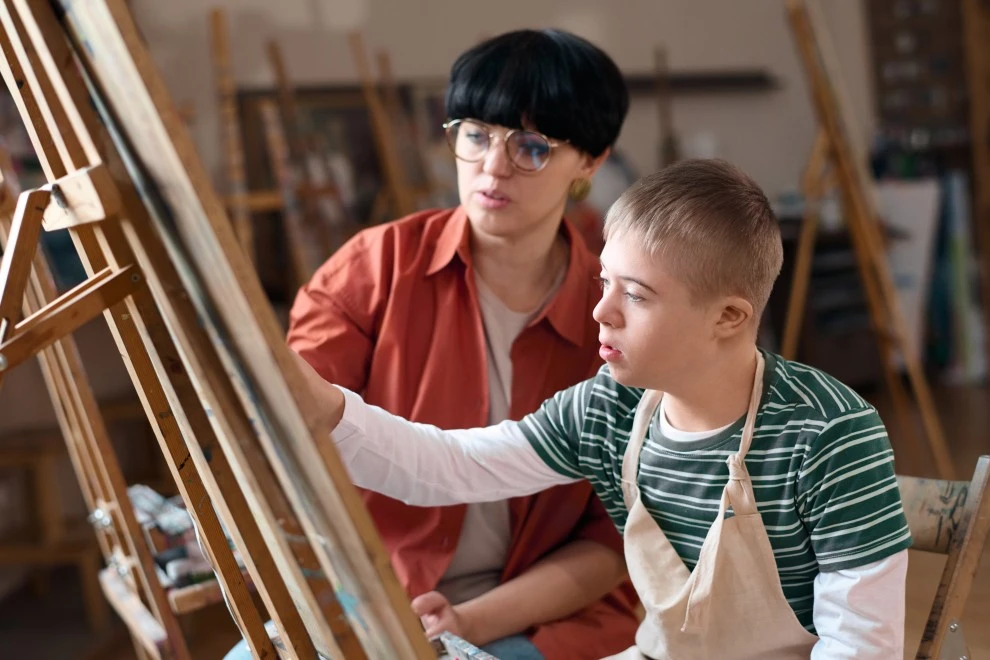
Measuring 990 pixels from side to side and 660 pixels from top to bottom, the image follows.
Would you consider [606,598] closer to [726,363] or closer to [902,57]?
[726,363]

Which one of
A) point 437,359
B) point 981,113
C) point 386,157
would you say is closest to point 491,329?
point 437,359

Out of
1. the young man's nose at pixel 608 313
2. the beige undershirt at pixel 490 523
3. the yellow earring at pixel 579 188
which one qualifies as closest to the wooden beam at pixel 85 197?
the young man's nose at pixel 608 313

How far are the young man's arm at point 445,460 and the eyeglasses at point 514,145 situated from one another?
0.37m

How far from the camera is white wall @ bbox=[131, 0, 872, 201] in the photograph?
4148 millimetres

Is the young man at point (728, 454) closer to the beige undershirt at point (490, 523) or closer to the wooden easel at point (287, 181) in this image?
the beige undershirt at point (490, 523)

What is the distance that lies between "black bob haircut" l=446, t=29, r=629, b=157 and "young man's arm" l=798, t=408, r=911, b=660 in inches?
23.9

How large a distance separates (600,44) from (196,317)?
456 cm

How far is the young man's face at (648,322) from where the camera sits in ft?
3.56

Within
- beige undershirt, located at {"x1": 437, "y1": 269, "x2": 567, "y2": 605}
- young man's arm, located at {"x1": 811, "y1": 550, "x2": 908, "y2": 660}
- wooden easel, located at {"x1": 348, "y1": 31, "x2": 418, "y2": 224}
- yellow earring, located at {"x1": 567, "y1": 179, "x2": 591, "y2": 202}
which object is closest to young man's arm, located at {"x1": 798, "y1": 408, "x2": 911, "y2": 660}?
young man's arm, located at {"x1": 811, "y1": 550, "x2": 908, "y2": 660}

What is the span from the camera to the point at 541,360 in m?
1.49

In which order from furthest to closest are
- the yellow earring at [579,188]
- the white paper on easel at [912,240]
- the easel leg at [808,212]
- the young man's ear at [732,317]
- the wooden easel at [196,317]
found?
1. the white paper on easel at [912,240]
2. the easel leg at [808,212]
3. the yellow earring at [579,188]
4. the young man's ear at [732,317]
5. the wooden easel at [196,317]

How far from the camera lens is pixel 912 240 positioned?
15.7 feet

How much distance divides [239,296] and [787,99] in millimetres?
5238

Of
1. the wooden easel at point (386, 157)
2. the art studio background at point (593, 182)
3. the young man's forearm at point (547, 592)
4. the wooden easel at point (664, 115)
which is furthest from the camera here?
the wooden easel at point (664, 115)
